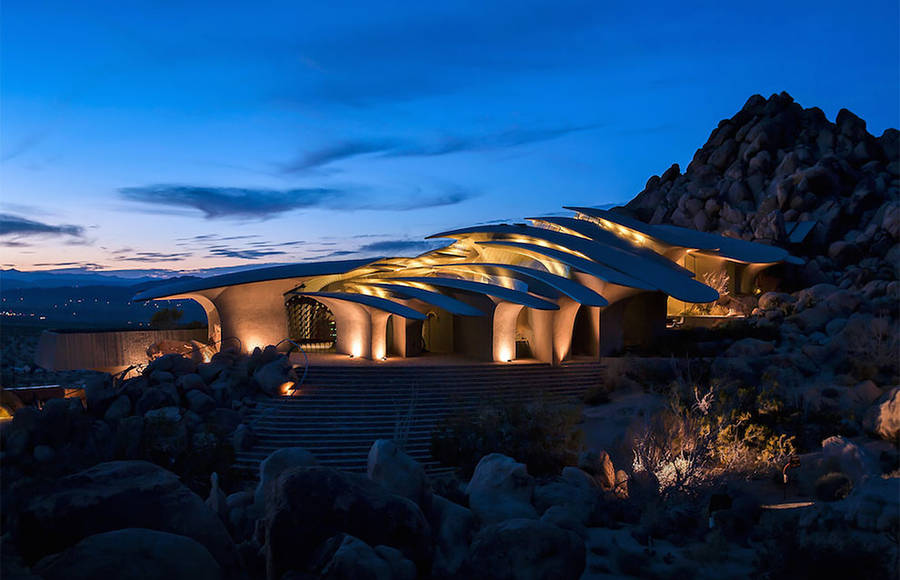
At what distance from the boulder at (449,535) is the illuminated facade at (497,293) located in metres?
14.6

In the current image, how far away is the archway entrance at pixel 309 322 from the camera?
100.0 ft

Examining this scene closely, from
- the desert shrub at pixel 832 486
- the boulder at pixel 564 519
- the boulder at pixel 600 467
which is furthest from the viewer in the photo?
the boulder at pixel 600 467

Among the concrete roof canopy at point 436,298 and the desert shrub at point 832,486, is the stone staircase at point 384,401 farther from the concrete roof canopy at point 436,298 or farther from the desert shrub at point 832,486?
the desert shrub at point 832,486

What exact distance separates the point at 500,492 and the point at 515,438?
5.42 metres

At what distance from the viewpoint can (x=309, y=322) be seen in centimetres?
3117

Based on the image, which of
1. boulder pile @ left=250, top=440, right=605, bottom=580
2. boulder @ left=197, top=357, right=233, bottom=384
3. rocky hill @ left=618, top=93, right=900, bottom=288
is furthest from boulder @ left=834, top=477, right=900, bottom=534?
rocky hill @ left=618, top=93, right=900, bottom=288

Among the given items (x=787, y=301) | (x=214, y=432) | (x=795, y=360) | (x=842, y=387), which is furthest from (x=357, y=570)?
(x=787, y=301)

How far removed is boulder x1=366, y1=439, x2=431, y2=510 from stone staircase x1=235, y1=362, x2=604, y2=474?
7.29 m

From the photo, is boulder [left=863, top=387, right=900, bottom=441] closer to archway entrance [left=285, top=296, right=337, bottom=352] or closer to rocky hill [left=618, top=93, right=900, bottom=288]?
archway entrance [left=285, top=296, right=337, bottom=352]

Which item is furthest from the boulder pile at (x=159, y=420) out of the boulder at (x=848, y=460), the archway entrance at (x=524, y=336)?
the boulder at (x=848, y=460)

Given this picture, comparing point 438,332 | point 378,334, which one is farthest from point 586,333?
point 378,334

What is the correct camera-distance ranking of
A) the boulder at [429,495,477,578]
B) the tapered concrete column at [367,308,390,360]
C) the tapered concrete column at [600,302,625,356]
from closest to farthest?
the boulder at [429,495,477,578]
the tapered concrete column at [600,302,625,356]
the tapered concrete column at [367,308,390,360]

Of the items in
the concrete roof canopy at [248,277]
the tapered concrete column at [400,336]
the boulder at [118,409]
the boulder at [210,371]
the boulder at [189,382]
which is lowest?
the boulder at [118,409]

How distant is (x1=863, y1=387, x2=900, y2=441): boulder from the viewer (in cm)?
1408
